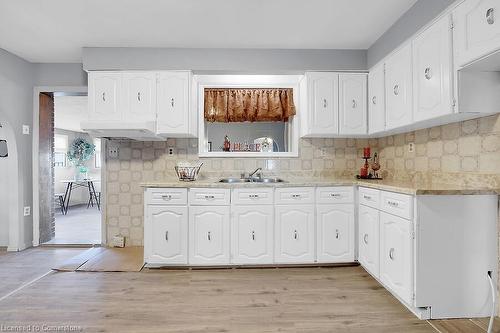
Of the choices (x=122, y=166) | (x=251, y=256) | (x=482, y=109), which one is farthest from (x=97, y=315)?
(x=482, y=109)

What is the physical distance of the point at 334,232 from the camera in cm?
291

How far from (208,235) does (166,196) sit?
559mm

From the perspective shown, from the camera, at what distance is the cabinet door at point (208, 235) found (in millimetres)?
2840

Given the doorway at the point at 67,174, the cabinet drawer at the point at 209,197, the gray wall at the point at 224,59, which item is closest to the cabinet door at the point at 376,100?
the gray wall at the point at 224,59

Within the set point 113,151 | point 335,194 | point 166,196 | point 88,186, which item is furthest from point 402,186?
point 88,186

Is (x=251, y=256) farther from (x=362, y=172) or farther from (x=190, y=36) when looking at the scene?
(x=190, y=36)

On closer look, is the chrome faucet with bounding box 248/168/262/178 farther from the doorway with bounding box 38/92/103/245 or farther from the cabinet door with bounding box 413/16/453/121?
the doorway with bounding box 38/92/103/245

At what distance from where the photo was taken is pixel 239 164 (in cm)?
356

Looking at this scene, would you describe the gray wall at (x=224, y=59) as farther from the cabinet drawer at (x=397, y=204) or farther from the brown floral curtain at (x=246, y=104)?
the cabinet drawer at (x=397, y=204)

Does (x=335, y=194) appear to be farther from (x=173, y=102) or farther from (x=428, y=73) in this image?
(x=173, y=102)

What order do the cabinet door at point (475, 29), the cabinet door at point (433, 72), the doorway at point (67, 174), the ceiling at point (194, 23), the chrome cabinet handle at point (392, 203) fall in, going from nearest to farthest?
the cabinet door at point (475, 29) → the cabinet door at point (433, 72) → the chrome cabinet handle at point (392, 203) → the ceiling at point (194, 23) → the doorway at point (67, 174)

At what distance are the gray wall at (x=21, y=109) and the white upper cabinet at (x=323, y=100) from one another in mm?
3458

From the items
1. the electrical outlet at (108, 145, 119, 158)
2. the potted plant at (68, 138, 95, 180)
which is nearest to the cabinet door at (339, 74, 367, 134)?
the electrical outlet at (108, 145, 119, 158)

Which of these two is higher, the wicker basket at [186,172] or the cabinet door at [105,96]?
the cabinet door at [105,96]
